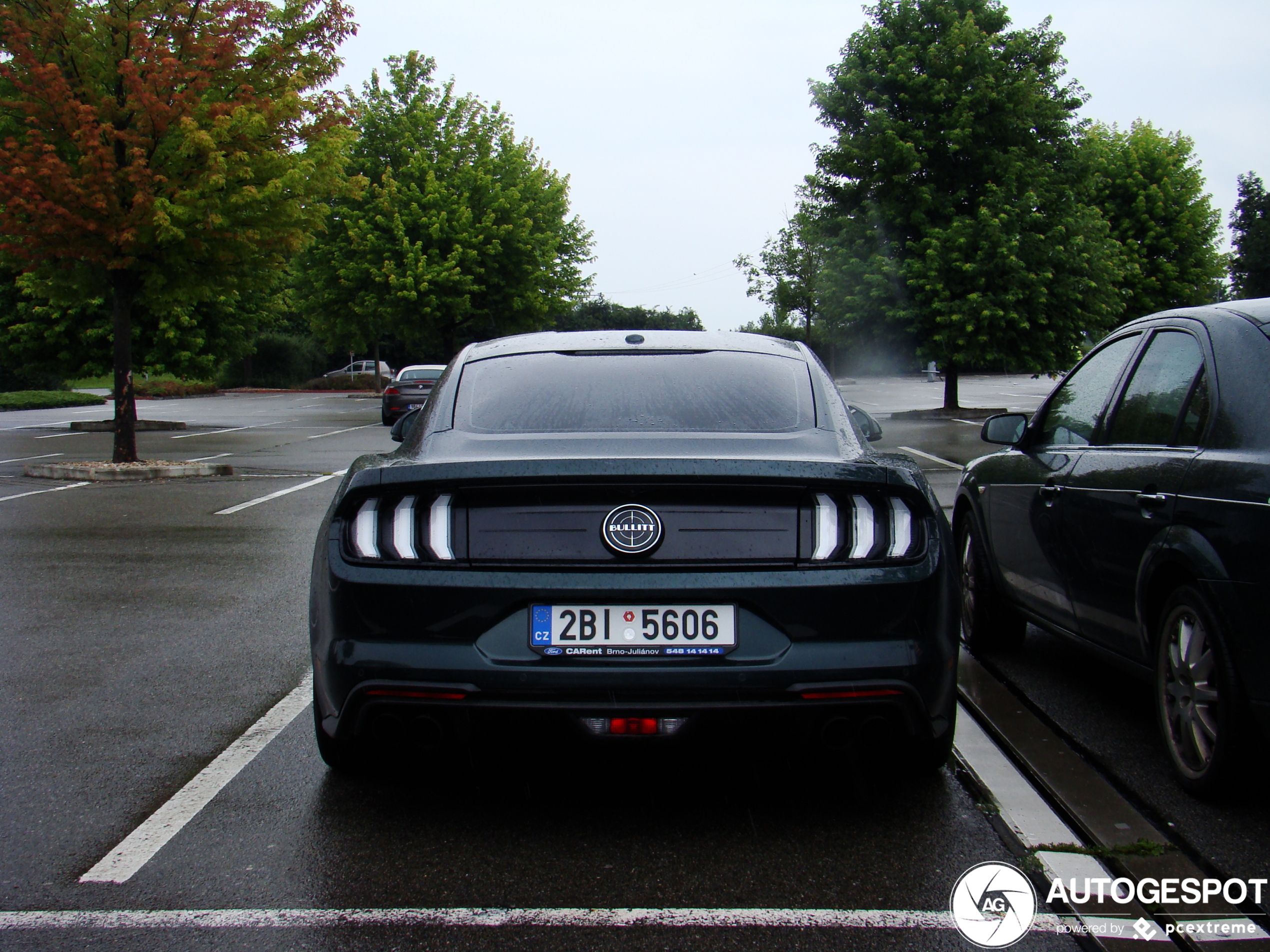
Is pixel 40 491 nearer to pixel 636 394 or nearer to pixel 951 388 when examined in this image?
pixel 636 394

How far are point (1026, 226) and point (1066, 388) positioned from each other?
78.2 feet

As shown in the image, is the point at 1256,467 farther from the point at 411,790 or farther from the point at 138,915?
the point at 138,915

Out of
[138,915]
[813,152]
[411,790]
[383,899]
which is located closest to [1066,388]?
[411,790]

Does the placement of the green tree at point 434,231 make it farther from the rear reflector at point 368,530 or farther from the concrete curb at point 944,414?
the rear reflector at point 368,530

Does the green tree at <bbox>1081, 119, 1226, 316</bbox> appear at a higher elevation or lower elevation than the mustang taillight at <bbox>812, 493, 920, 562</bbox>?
higher

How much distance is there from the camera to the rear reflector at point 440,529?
3.30 metres

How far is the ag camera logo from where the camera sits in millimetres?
2775

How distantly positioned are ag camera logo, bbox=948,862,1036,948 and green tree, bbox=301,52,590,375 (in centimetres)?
3856

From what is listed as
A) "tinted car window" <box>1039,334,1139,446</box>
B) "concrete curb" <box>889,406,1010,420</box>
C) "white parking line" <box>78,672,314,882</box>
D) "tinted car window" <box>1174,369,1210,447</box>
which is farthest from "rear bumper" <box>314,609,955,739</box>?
"concrete curb" <box>889,406,1010,420</box>

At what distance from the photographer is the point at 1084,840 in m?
3.30

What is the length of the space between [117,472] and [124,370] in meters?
1.85

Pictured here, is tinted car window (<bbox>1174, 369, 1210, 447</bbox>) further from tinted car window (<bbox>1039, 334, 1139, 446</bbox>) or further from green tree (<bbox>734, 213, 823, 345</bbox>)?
green tree (<bbox>734, 213, 823, 345</bbox>)

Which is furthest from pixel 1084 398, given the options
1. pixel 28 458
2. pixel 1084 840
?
pixel 28 458

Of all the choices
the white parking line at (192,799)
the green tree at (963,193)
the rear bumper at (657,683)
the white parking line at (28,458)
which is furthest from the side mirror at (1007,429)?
the green tree at (963,193)
